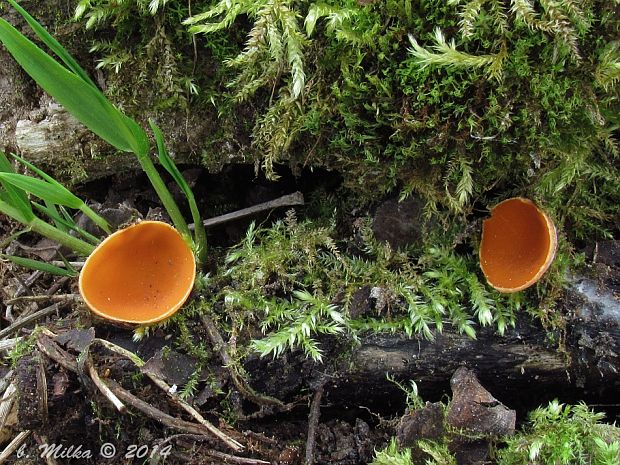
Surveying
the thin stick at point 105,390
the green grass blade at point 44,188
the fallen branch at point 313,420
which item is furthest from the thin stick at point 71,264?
the fallen branch at point 313,420

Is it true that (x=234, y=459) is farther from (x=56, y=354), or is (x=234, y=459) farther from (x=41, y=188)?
(x=41, y=188)

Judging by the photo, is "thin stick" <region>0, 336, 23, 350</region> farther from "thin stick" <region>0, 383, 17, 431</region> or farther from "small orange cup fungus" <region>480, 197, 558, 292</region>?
"small orange cup fungus" <region>480, 197, 558, 292</region>

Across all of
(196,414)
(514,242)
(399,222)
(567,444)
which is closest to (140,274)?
(196,414)

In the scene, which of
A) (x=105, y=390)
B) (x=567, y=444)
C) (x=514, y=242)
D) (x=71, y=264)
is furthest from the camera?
(x=71, y=264)

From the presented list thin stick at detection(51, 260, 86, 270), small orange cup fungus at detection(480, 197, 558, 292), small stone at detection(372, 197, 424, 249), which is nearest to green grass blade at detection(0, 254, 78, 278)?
thin stick at detection(51, 260, 86, 270)

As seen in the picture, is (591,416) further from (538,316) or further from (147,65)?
(147,65)

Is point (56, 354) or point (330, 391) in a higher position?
point (56, 354)

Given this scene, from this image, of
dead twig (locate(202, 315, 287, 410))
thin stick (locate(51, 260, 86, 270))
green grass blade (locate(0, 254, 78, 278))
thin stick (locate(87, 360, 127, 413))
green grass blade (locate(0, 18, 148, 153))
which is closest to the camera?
green grass blade (locate(0, 18, 148, 153))
